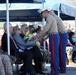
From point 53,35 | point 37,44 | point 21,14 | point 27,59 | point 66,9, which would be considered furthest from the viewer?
point 21,14

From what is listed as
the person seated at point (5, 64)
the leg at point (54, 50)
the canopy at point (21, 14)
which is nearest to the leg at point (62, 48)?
the leg at point (54, 50)

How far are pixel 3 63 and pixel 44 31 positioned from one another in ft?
4.97

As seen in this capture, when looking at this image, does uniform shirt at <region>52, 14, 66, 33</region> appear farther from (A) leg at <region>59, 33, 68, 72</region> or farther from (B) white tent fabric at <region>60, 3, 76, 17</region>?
(B) white tent fabric at <region>60, 3, 76, 17</region>

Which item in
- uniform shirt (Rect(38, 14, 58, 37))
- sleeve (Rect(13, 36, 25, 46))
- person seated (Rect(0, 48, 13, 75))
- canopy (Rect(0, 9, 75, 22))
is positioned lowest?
person seated (Rect(0, 48, 13, 75))

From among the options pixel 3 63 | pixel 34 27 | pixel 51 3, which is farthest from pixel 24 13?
pixel 3 63

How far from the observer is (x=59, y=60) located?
9.37m

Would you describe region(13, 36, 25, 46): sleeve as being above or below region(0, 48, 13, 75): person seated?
above

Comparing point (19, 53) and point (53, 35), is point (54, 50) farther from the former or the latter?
point (19, 53)

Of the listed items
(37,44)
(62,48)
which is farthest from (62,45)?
(37,44)

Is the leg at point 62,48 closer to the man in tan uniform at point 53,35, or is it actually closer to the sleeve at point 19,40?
the man in tan uniform at point 53,35

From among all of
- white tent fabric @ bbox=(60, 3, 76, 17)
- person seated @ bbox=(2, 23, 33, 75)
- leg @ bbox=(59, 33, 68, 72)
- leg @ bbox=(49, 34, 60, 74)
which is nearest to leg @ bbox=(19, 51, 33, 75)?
person seated @ bbox=(2, 23, 33, 75)

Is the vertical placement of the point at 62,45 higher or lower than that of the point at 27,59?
higher

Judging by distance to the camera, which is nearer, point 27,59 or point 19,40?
point 27,59

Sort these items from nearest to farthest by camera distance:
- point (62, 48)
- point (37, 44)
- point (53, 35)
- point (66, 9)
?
point (53, 35), point (37, 44), point (62, 48), point (66, 9)
